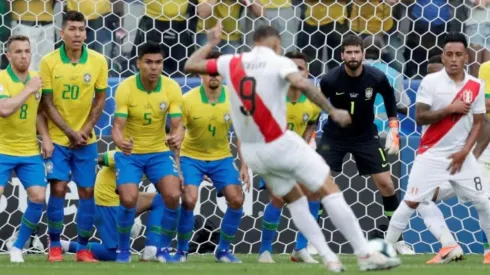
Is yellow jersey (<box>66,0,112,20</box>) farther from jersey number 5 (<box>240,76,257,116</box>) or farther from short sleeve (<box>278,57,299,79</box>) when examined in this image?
short sleeve (<box>278,57,299,79</box>)

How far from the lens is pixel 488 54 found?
49.2 ft

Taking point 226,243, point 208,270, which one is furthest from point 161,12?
point 208,270

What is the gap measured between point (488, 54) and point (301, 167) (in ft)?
17.7

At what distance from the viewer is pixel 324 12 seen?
1508 centimetres

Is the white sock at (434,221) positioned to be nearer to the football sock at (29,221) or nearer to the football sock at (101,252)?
the football sock at (101,252)

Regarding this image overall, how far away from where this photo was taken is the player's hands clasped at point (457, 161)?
40.1ft

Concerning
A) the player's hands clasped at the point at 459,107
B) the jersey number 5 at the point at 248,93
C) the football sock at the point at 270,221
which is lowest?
the football sock at the point at 270,221

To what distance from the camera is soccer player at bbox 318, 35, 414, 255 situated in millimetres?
13297

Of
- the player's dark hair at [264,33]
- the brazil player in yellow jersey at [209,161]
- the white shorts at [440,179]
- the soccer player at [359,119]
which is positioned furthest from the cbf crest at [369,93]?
the player's dark hair at [264,33]

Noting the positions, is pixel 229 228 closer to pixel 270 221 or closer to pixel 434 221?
pixel 270 221

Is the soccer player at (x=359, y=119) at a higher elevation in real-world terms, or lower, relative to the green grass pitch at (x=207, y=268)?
higher

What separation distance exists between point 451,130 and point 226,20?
11.7ft

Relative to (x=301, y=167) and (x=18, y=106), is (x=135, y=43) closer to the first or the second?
(x=18, y=106)

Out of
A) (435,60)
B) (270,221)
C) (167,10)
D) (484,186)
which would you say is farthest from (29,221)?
(435,60)
